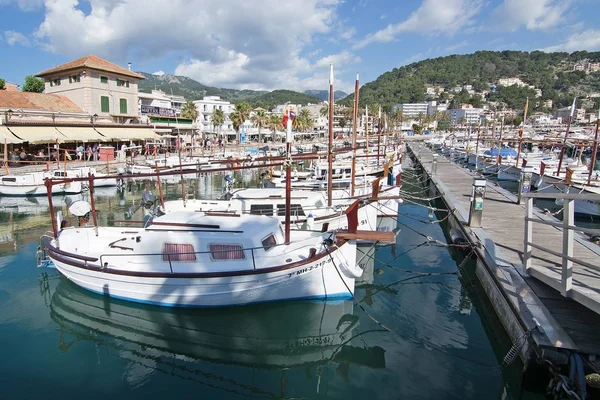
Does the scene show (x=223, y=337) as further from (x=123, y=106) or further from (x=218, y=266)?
(x=123, y=106)

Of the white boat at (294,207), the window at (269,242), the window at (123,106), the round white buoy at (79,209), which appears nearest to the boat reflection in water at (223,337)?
the window at (269,242)

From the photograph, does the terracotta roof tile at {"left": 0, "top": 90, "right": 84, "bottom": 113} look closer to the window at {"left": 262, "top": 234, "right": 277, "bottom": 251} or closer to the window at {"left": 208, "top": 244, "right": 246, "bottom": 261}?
the window at {"left": 208, "top": 244, "right": 246, "bottom": 261}

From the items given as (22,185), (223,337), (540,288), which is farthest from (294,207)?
(22,185)

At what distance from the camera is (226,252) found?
475 inches

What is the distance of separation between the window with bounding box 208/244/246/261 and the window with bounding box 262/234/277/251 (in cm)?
73

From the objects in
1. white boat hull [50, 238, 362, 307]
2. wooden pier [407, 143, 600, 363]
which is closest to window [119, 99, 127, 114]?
white boat hull [50, 238, 362, 307]

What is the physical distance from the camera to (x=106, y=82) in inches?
2135

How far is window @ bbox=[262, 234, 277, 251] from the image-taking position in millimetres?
12227

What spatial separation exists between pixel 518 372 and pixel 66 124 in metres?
51.2

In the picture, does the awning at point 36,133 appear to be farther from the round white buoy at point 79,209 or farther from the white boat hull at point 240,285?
the white boat hull at point 240,285

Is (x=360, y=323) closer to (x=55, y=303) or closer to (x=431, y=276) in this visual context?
(x=431, y=276)

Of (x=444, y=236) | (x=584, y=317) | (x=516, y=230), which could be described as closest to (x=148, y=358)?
(x=584, y=317)

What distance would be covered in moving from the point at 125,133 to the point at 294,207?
4178 cm

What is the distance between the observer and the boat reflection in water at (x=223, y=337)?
996 centimetres
